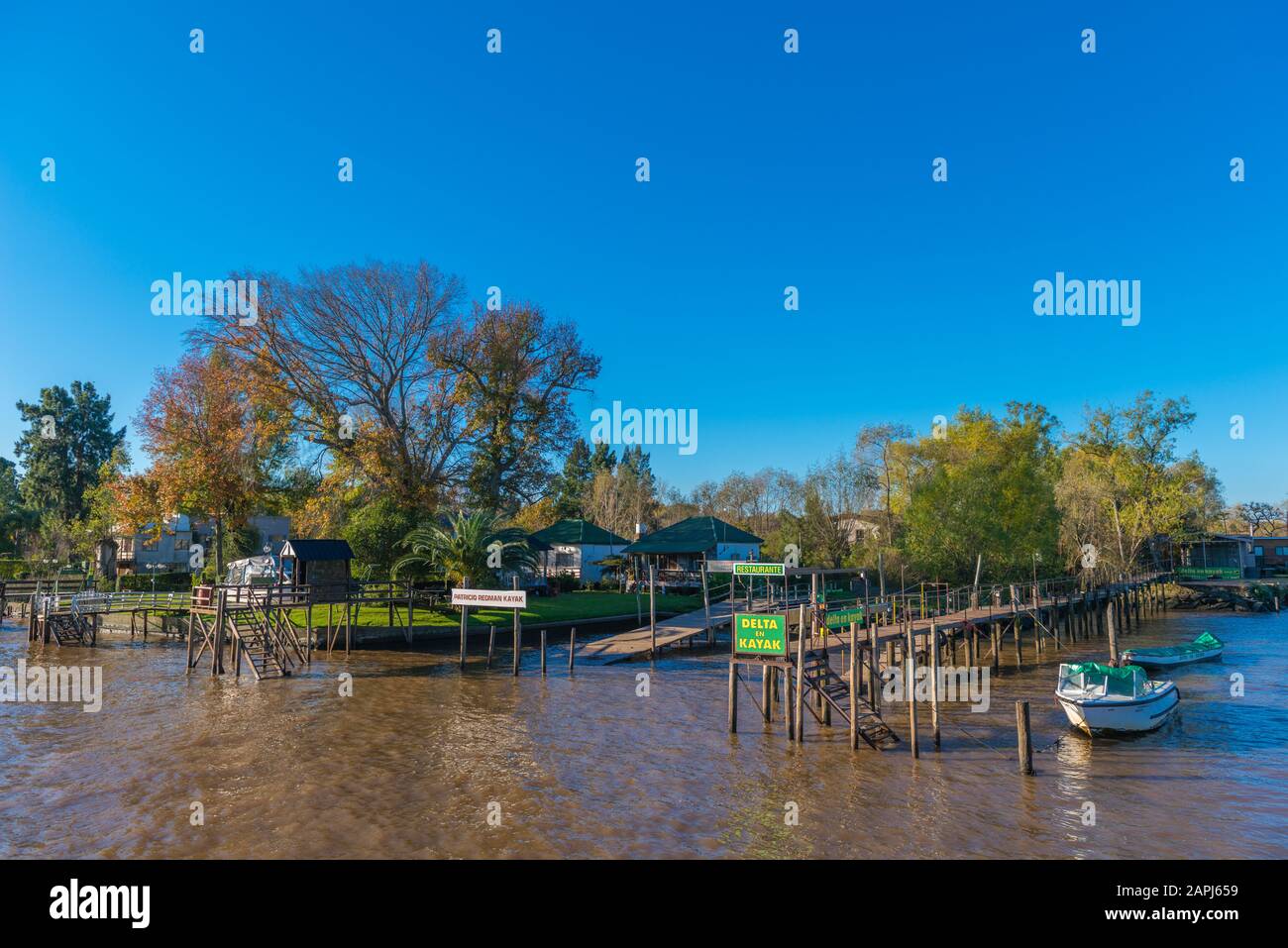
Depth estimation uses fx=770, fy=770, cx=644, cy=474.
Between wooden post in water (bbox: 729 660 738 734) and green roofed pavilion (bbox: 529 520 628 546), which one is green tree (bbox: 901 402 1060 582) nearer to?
green roofed pavilion (bbox: 529 520 628 546)

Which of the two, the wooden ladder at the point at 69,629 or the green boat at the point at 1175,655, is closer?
the green boat at the point at 1175,655

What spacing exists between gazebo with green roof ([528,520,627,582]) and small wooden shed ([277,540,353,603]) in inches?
924

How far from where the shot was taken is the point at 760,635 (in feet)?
66.3

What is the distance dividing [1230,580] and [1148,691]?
58.6 meters

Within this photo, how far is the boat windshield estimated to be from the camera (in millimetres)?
20219

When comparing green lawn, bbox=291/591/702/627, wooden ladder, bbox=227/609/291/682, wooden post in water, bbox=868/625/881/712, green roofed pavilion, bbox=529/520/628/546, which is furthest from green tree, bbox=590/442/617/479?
wooden post in water, bbox=868/625/881/712

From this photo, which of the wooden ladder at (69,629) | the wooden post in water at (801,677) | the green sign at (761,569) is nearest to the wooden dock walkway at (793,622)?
the green sign at (761,569)

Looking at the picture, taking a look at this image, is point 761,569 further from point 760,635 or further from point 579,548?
point 579,548

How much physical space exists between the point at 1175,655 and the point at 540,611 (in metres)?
29.9

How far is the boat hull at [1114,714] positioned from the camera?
19.5 m

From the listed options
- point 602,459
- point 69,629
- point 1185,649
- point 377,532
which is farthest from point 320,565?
point 602,459

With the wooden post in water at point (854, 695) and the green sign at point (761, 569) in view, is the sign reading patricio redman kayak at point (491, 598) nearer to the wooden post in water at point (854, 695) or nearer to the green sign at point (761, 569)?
the green sign at point (761, 569)

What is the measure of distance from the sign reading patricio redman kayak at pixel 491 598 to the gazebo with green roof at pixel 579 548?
30559 millimetres

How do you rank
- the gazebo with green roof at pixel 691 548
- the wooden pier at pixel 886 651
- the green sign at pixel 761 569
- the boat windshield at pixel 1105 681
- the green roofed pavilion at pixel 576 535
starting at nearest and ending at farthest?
the wooden pier at pixel 886 651, the boat windshield at pixel 1105 681, the green sign at pixel 761 569, the gazebo with green roof at pixel 691 548, the green roofed pavilion at pixel 576 535
